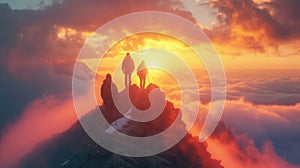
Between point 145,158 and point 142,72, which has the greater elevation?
point 142,72

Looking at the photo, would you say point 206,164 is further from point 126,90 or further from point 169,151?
point 126,90

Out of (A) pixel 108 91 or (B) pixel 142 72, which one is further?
(A) pixel 108 91

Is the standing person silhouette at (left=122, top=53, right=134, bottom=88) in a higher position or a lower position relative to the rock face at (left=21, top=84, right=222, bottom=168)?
higher

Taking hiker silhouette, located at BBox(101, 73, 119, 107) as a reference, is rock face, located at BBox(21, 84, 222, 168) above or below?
below

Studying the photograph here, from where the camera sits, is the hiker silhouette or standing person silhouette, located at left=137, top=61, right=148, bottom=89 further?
the hiker silhouette

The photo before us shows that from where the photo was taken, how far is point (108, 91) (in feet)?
383

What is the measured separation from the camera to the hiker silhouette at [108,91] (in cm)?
11638

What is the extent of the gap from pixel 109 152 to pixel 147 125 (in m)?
16.1

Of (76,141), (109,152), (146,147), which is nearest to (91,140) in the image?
(109,152)

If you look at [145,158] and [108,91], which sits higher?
[108,91]

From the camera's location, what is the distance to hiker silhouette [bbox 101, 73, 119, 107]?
11638 centimetres

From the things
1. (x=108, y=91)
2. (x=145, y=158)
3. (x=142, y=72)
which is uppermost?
(x=108, y=91)

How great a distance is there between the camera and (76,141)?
152 metres

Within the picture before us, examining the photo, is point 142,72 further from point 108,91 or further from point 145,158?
point 145,158
